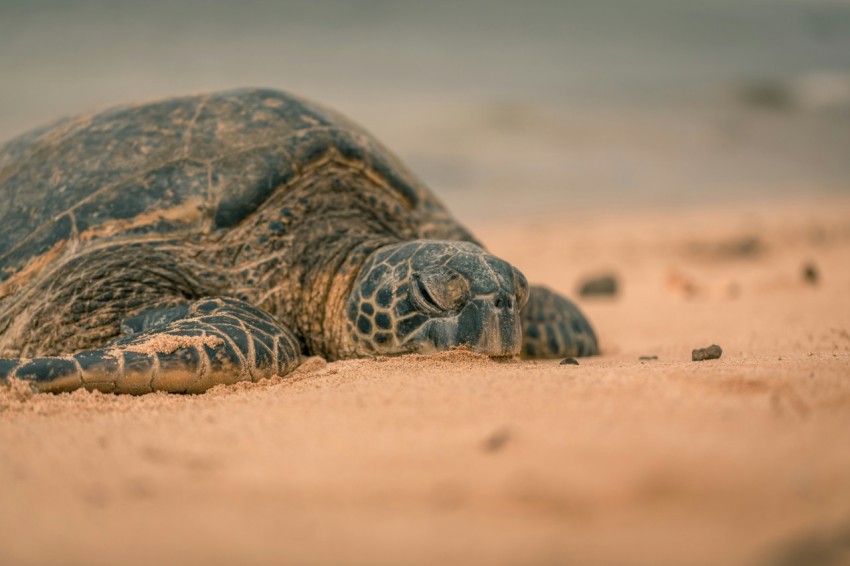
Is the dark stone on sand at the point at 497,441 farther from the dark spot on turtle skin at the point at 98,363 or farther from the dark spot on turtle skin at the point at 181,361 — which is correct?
the dark spot on turtle skin at the point at 98,363

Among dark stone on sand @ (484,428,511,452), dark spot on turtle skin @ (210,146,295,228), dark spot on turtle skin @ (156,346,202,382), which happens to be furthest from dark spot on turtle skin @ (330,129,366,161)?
dark stone on sand @ (484,428,511,452)

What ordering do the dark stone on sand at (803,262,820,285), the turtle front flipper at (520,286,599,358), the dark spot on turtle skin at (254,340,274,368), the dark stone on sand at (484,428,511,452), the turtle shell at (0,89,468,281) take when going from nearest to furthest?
the dark stone on sand at (484,428,511,452) < the dark spot on turtle skin at (254,340,274,368) < the turtle shell at (0,89,468,281) < the turtle front flipper at (520,286,599,358) < the dark stone on sand at (803,262,820,285)

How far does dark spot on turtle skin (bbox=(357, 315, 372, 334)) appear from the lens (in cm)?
399

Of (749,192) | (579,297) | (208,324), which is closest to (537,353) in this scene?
(208,324)

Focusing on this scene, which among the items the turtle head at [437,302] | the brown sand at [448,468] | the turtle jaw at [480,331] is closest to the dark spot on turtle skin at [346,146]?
the turtle head at [437,302]

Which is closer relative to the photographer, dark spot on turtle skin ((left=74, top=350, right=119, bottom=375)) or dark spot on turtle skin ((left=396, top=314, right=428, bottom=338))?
dark spot on turtle skin ((left=74, top=350, right=119, bottom=375))

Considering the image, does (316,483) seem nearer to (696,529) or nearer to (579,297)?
(696,529)

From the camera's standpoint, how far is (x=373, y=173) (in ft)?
16.0

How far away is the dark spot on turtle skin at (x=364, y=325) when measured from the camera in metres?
3.99

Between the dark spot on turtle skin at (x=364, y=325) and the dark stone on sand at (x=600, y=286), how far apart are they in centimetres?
581

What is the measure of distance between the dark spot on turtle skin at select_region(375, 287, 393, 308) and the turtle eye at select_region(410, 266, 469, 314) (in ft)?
0.50

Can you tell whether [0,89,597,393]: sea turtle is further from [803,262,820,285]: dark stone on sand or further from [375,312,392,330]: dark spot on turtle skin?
[803,262,820,285]: dark stone on sand

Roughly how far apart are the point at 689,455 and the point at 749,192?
2809 cm

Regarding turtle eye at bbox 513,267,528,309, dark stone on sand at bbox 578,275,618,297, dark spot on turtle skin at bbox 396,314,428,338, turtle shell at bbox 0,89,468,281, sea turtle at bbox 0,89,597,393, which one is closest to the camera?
sea turtle at bbox 0,89,597,393
